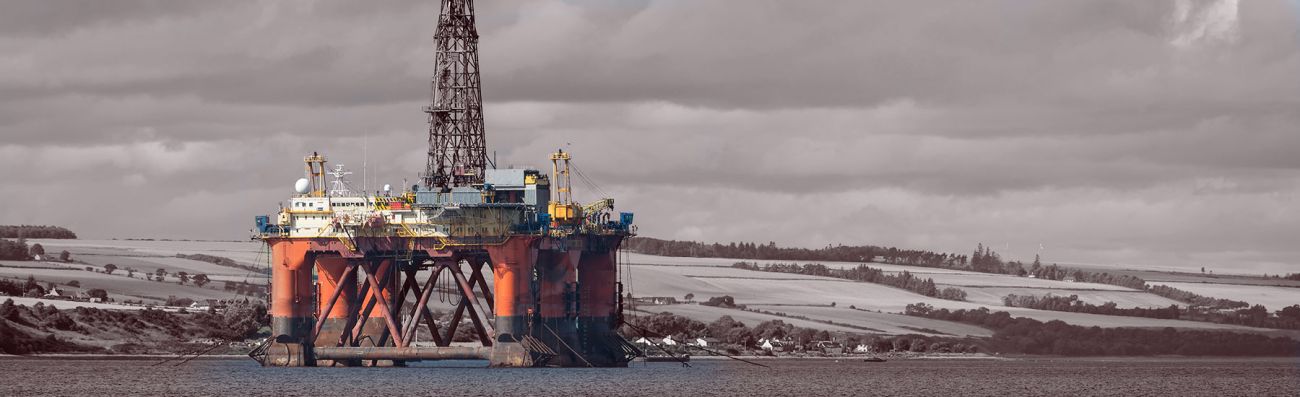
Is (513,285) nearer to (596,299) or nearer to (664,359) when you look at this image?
(596,299)

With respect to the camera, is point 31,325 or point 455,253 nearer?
point 455,253

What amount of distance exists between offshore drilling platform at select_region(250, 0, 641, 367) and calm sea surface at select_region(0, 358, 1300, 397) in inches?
68.2

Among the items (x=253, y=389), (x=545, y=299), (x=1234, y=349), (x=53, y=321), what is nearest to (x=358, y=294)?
(x=545, y=299)

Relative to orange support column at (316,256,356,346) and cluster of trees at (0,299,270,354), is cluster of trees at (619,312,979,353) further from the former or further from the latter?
orange support column at (316,256,356,346)

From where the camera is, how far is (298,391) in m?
110

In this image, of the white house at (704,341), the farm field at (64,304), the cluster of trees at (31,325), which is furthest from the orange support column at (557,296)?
the farm field at (64,304)

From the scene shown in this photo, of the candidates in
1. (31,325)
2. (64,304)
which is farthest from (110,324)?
(31,325)

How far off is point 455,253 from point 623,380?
13.1 meters

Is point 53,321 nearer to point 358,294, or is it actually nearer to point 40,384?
point 358,294

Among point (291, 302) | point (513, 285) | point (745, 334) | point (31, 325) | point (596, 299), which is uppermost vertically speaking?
point (513, 285)

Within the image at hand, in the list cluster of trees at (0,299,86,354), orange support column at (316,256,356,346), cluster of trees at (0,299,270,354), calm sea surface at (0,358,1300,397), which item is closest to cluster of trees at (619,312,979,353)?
calm sea surface at (0,358,1300,397)

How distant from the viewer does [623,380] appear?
4897 inches

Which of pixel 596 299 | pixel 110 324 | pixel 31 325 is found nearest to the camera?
pixel 596 299

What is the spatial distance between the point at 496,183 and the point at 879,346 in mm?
75110
